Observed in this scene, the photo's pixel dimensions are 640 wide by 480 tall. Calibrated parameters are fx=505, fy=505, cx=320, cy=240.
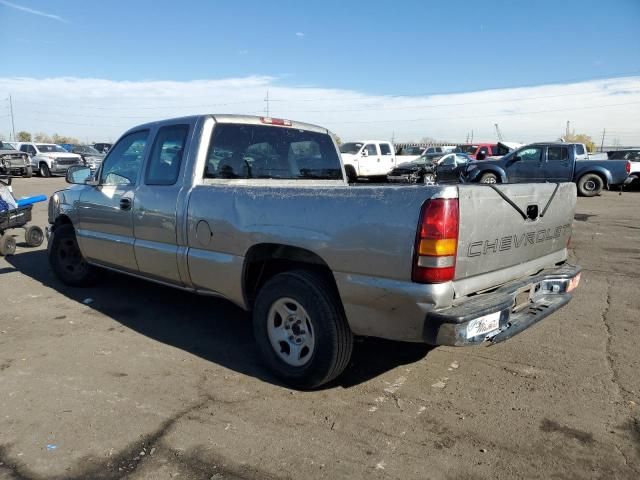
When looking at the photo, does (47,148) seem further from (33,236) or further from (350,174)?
(350,174)

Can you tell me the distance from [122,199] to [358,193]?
2715 mm

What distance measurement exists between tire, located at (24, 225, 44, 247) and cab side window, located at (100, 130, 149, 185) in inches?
167

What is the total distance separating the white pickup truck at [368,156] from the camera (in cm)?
2357

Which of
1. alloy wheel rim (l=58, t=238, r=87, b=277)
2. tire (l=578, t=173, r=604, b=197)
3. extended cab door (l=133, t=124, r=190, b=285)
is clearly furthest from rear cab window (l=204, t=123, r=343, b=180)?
tire (l=578, t=173, r=604, b=197)

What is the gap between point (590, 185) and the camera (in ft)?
59.9

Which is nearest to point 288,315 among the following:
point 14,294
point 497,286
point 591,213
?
point 497,286

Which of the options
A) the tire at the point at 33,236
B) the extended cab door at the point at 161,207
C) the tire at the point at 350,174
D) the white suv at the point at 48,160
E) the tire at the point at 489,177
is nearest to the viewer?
the extended cab door at the point at 161,207

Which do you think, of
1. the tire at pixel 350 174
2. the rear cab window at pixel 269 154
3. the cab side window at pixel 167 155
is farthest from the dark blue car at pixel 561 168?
the cab side window at pixel 167 155

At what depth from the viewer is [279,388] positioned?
352 centimetres

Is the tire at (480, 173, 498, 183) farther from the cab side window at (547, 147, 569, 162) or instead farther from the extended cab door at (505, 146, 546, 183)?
the cab side window at (547, 147, 569, 162)

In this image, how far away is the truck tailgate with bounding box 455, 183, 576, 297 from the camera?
2.86 metres

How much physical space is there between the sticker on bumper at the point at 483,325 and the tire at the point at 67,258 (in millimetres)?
4624

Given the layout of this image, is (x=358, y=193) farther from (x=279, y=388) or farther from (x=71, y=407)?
(x=71, y=407)

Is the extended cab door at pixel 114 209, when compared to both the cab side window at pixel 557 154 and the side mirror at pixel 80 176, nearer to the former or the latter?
the side mirror at pixel 80 176
